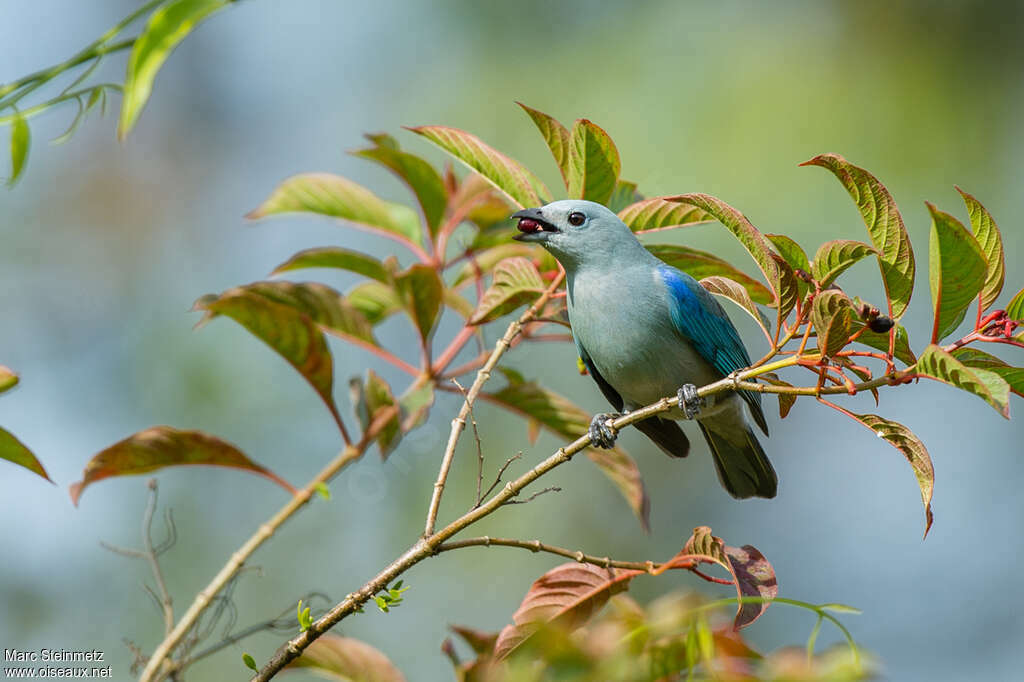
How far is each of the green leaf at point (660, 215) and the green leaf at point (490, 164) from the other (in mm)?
281

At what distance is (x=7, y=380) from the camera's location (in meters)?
1.73

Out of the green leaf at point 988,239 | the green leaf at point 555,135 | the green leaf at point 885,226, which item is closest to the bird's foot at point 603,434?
the green leaf at point 555,135

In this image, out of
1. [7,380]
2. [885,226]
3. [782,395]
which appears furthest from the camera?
[782,395]

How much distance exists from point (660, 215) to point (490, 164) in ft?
1.68

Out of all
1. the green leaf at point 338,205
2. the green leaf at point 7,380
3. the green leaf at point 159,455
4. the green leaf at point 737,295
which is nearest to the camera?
the green leaf at point 7,380

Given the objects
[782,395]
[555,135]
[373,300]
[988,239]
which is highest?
[555,135]

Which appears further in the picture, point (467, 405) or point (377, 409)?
point (377, 409)

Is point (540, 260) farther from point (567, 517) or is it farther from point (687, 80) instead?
point (687, 80)

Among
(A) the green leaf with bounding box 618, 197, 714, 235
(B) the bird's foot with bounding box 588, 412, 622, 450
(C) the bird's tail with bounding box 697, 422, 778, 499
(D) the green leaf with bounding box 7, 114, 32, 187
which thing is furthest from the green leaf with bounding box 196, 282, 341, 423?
(C) the bird's tail with bounding box 697, 422, 778, 499

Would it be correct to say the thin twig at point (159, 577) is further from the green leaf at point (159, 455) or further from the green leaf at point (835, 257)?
the green leaf at point (835, 257)

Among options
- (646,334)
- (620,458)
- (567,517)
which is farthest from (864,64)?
(620,458)

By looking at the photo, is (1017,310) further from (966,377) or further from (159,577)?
(159,577)

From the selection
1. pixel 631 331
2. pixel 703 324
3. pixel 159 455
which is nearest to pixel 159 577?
pixel 159 455

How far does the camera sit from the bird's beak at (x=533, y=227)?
3.18 meters
